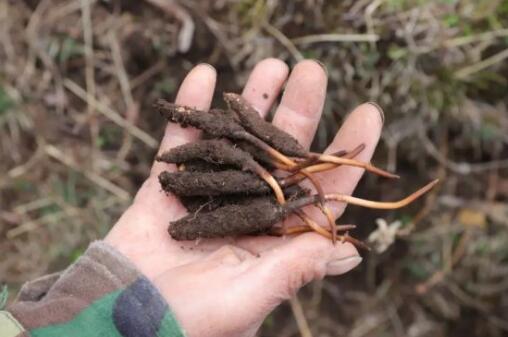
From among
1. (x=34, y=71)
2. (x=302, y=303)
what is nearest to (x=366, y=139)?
(x=302, y=303)

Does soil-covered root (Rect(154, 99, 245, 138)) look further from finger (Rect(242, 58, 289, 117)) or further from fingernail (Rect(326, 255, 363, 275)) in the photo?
fingernail (Rect(326, 255, 363, 275))

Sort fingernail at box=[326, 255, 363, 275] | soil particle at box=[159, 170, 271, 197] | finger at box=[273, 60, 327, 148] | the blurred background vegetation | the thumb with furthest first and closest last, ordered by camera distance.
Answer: the blurred background vegetation → finger at box=[273, 60, 327, 148] → soil particle at box=[159, 170, 271, 197] → fingernail at box=[326, 255, 363, 275] → the thumb

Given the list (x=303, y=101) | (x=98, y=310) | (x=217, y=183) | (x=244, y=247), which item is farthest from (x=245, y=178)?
(x=98, y=310)

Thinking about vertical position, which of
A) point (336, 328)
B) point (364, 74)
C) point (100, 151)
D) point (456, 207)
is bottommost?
point (336, 328)

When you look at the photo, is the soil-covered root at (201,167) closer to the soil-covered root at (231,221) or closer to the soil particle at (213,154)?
the soil particle at (213,154)

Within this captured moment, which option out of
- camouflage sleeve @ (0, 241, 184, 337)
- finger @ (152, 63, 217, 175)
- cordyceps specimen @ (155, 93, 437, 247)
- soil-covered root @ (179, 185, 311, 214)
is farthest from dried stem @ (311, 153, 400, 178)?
camouflage sleeve @ (0, 241, 184, 337)

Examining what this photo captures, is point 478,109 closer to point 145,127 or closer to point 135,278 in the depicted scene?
point 145,127

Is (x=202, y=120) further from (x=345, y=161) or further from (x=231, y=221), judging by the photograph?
(x=345, y=161)
